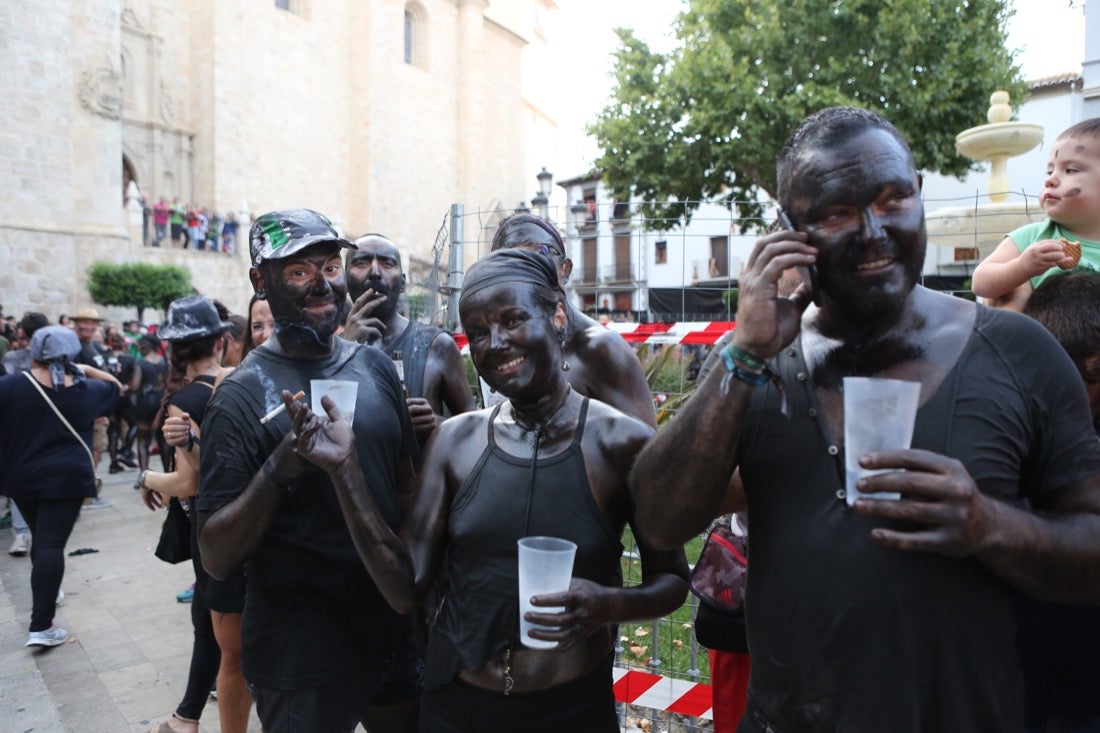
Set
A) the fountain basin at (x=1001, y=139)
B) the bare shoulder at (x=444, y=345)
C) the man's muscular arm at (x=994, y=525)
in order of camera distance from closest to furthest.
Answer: the man's muscular arm at (x=994, y=525) → the bare shoulder at (x=444, y=345) → the fountain basin at (x=1001, y=139)

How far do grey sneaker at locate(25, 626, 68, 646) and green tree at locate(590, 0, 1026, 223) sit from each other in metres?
13.2

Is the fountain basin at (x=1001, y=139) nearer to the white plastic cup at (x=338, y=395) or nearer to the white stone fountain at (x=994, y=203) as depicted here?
the white stone fountain at (x=994, y=203)

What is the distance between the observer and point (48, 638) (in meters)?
5.07

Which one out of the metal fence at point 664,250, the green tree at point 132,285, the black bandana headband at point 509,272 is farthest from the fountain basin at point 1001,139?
the green tree at point 132,285

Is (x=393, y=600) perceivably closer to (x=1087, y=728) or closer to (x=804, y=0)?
(x=1087, y=728)

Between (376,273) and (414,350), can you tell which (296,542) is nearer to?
(414,350)

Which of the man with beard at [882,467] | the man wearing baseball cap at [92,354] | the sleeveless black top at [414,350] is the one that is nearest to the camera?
the man with beard at [882,467]

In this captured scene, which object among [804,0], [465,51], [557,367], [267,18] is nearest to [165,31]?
[267,18]

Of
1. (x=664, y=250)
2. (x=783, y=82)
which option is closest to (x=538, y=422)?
(x=783, y=82)

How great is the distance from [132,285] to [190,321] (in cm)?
1893

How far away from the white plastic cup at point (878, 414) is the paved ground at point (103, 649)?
3943mm

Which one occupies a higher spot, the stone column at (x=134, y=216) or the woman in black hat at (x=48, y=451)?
the stone column at (x=134, y=216)

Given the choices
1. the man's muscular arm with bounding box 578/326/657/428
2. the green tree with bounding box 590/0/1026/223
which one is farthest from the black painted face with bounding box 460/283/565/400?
the green tree with bounding box 590/0/1026/223

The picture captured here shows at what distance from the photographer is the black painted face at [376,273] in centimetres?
371
